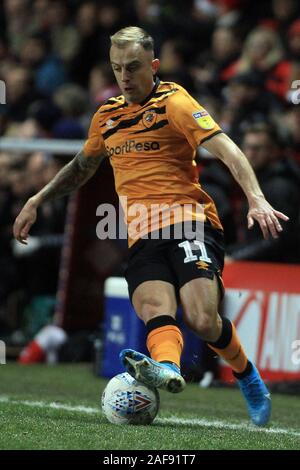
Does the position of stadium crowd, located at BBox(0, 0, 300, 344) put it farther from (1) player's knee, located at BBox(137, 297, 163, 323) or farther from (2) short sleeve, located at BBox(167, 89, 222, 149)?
(1) player's knee, located at BBox(137, 297, 163, 323)

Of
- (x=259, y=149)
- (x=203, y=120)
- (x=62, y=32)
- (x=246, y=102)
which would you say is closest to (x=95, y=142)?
(x=203, y=120)

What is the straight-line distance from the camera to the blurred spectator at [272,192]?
9.45 meters

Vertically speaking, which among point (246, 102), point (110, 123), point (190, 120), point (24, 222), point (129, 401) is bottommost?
point (129, 401)

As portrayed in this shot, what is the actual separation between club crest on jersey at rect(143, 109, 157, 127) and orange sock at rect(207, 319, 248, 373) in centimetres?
123

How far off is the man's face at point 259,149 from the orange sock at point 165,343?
3.81 meters

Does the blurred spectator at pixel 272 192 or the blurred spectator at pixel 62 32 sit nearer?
the blurred spectator at pixel 272 192

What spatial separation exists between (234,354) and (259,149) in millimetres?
3467

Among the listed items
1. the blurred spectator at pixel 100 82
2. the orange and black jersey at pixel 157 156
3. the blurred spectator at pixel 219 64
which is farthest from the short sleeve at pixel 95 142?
the blurred spectator at pixel 100 82

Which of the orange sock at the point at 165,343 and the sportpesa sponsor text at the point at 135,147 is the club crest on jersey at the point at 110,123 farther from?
the orange sock at the point at 165,343

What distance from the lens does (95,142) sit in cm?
690

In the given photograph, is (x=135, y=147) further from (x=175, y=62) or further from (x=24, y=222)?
(x=175, y=62)

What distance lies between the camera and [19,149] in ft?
38.1

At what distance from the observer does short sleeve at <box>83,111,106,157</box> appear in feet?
22.3

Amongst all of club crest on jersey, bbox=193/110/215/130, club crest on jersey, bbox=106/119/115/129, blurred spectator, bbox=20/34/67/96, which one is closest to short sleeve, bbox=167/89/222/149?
club crest on jersey, bbox=193/110/215/130
